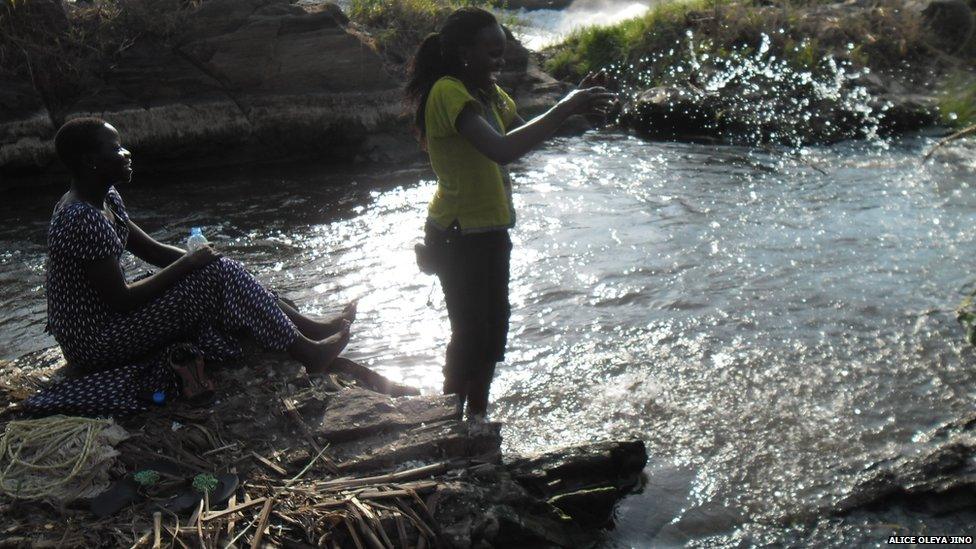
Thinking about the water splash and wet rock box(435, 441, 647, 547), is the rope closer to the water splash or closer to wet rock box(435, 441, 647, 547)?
wet rock box(435, 441, 647, 547)

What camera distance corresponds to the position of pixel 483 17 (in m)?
3.75

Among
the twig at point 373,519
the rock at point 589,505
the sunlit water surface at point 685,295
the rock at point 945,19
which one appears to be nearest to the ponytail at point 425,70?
the twig at point 373,519

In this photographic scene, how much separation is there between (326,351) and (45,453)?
1429 mm

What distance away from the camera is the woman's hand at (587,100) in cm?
359

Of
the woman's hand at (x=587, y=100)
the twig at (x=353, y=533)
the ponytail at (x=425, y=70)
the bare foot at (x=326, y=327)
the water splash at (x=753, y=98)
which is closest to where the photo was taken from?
the twig at (x=353, y=533)

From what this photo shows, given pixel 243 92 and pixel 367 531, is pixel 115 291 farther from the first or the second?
pixel 243 92

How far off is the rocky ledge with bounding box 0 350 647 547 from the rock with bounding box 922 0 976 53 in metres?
10.5

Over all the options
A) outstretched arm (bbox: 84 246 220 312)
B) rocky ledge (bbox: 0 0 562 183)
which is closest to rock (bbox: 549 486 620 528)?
outstretched arm (bbox: 84 246 220 312)

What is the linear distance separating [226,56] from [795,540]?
901 cm

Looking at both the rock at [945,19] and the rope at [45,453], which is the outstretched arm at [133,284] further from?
the rock at [945,19]

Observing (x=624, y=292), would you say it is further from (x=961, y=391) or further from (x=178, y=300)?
(x=178, y=300)

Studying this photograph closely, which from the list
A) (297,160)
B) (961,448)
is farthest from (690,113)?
(961,448)

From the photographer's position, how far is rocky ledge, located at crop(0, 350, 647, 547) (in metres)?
3.29

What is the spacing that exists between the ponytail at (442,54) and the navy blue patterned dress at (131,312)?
1.22 m
